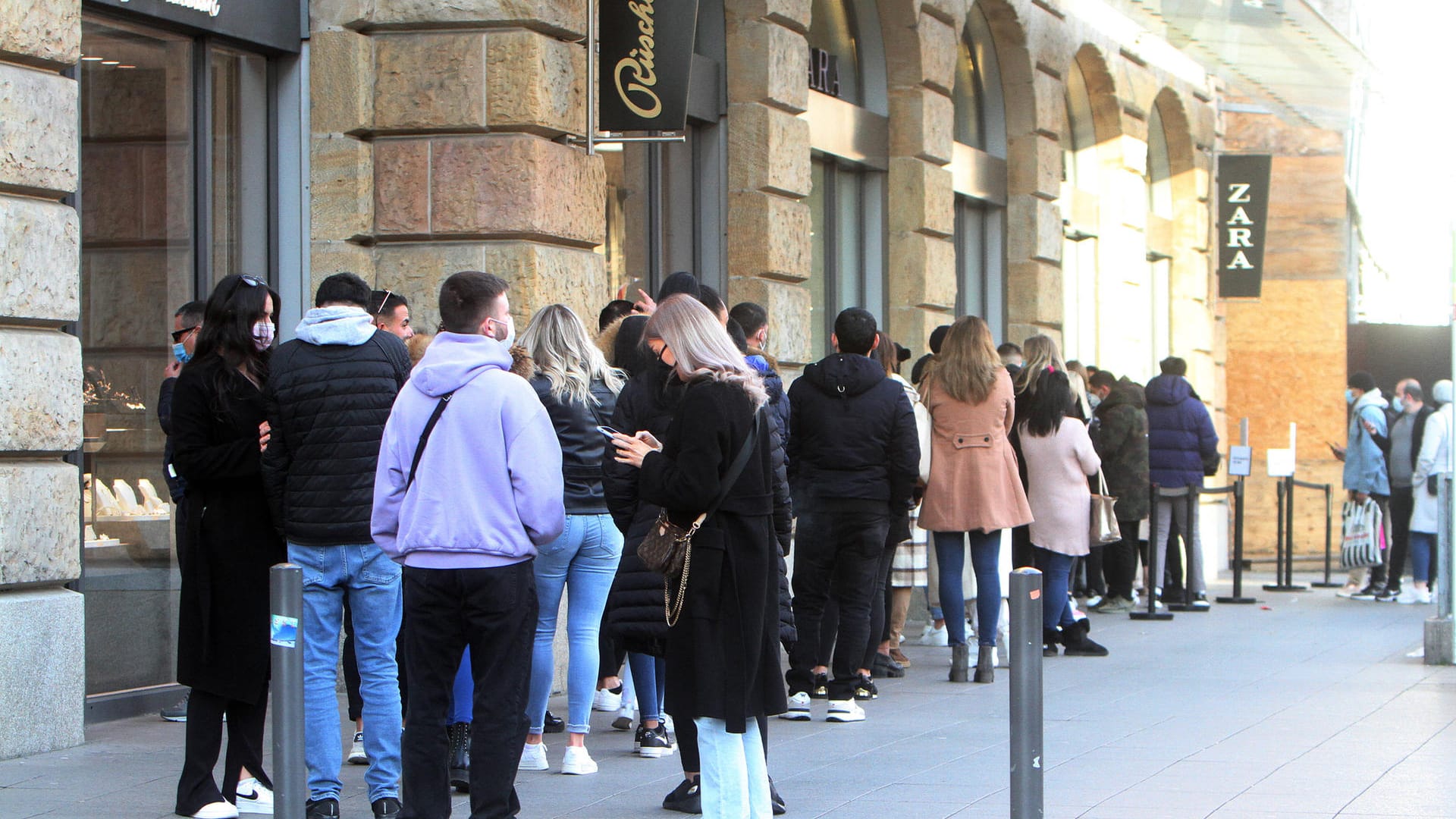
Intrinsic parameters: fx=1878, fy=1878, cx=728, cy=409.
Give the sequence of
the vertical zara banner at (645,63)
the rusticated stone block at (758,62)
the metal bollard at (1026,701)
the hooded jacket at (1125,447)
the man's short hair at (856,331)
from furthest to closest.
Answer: the hooded jacket at (1125,447) → the rusticated stone block at (758,62) → the vertical zara banner at (645,63) → the man's short hair at (856,331) → the metal bollard at (1026,701)

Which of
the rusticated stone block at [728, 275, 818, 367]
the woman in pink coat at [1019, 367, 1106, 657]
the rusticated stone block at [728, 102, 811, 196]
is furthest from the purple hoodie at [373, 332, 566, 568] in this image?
the rusticated stone block at [728, 102, 811, 196]

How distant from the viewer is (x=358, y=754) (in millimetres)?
7512

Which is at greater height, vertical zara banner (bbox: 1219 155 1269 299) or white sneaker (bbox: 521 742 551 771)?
vertical zara banner (bbox: 1219 155 1269 299)

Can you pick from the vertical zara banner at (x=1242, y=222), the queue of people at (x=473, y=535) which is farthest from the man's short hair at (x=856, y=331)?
the vertical zara banner at (x=1242, y=222)

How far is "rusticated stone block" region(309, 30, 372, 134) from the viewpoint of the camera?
965 cm

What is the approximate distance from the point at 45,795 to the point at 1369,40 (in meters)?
13.7

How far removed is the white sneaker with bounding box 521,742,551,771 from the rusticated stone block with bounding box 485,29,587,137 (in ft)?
11.2

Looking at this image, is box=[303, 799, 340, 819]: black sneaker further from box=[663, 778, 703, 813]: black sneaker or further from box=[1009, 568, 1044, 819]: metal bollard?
box=[1009, 568, 1044, 819]: metal bollard

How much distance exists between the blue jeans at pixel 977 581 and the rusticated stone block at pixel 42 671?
465 centimetres

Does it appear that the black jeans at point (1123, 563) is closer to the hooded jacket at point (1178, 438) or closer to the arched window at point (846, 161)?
the hooded jacket at point (1178, 438)

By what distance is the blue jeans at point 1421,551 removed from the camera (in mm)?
15766

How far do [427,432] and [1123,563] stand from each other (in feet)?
32.6

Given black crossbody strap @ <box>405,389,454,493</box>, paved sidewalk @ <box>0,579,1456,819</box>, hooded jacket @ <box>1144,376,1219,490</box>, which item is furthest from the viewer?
hooded jacket @ <box>1144,376,1219,490</box>

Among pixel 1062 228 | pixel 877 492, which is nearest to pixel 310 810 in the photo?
pixel 877 492
